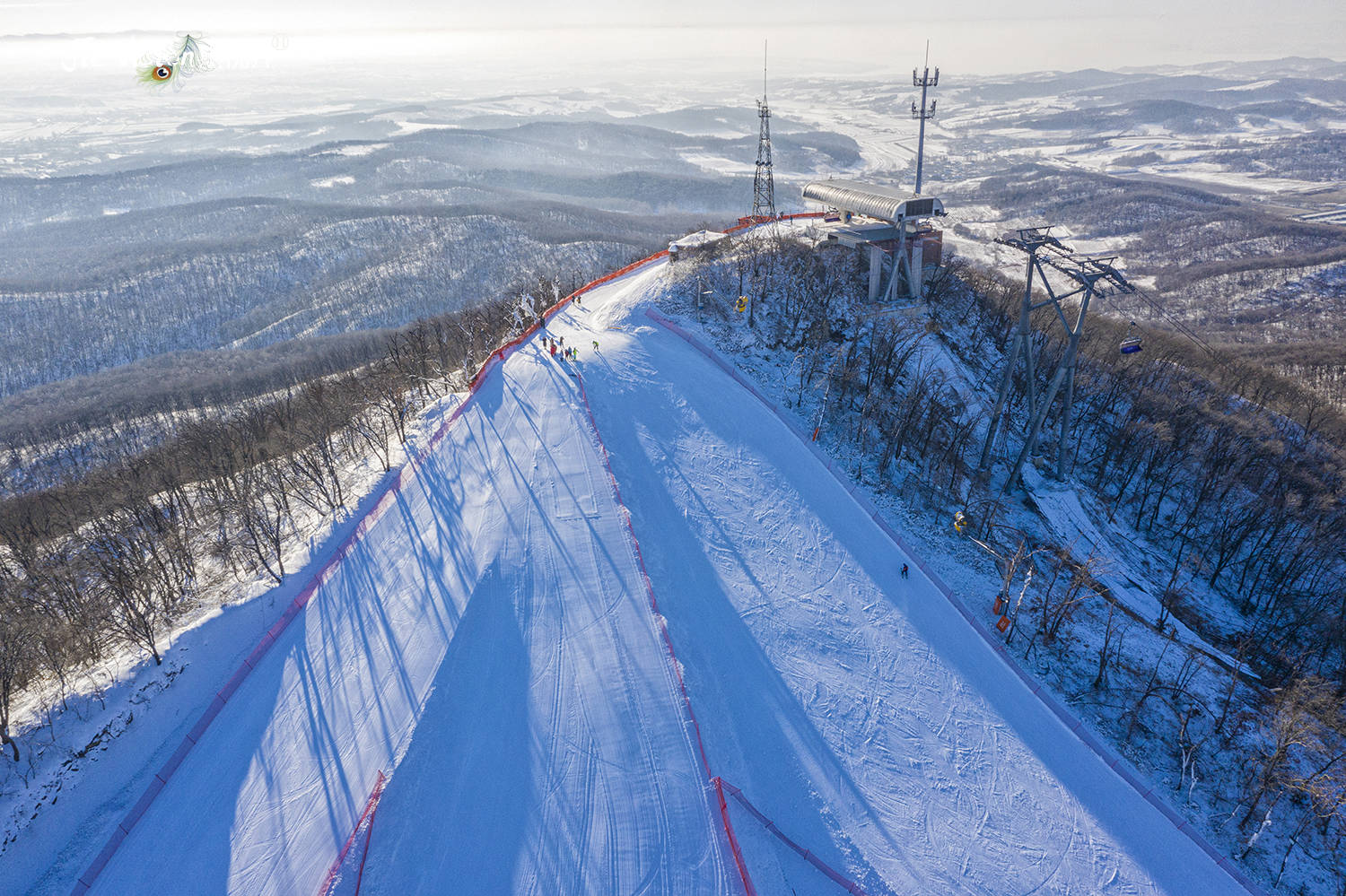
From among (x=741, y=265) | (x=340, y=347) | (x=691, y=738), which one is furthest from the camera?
(x=340, y=347)

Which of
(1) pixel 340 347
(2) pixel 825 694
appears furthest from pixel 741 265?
(1) pixel 340 347

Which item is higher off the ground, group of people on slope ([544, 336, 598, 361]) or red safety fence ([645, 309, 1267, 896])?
group of people on slope ([544, 336, 598, 361])

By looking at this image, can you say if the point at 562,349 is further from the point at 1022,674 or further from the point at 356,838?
the point at 1022,674

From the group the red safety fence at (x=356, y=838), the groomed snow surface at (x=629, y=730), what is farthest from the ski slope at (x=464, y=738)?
the red safety fence at (x=356, y=838)

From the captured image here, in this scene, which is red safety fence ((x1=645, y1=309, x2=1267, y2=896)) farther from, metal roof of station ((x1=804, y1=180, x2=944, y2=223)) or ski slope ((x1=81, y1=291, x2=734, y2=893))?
metal roof of station ((x1=804, y1=180, x2=944, y2=223))

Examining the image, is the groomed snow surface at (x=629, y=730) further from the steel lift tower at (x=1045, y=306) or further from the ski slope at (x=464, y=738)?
the steel lift tower at (x=1045, y=306)

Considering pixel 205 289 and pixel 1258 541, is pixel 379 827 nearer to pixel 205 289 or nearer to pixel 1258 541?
pixel 1258 541

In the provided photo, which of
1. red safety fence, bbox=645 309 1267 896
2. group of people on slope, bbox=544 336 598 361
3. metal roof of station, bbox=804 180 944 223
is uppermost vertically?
metal roof of station, bbox=804 180 944 223

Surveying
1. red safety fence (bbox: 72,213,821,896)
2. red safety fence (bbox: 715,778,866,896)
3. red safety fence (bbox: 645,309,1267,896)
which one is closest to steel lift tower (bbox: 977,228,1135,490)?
red safety fence (bbox: 645,309,1267,896)
